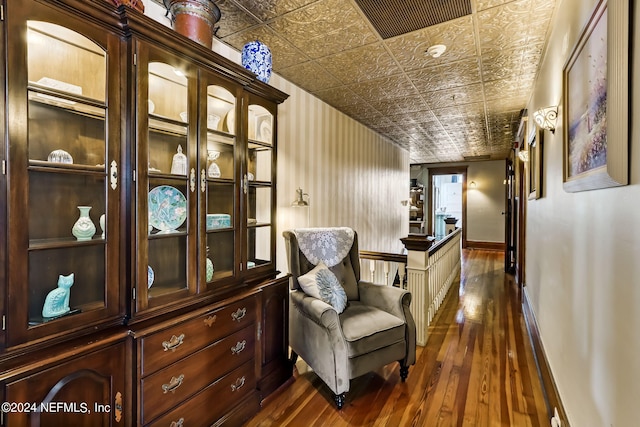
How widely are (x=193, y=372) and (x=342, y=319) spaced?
1045 millimetres

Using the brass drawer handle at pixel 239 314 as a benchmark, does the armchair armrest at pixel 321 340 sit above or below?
below

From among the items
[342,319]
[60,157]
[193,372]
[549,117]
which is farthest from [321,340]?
[549,117]

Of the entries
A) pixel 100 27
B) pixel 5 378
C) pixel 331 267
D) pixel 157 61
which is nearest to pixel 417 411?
pixel 331 267

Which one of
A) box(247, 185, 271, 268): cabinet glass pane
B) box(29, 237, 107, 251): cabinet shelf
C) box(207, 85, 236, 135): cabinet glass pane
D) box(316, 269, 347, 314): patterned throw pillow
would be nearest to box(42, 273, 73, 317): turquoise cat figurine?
box(29, 237, 107, 251): cabinet shelf

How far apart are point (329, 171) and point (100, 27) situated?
9.13ft

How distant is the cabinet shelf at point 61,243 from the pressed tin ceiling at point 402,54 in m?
1.53

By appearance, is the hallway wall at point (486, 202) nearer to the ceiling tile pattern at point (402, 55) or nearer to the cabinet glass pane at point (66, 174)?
the ceiling tile pattern at point (402, 55)

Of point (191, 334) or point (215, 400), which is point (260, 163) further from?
point (215, 400)

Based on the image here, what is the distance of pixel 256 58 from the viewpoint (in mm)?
2029

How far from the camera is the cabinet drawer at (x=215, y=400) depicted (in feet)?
4.94

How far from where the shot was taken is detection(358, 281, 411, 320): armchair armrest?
2.36m

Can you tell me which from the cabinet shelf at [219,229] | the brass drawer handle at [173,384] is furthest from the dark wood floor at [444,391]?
the cabinet shelf at [219,229]

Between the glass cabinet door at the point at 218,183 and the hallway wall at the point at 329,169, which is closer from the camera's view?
the glass cabinet door at the point at 218,183

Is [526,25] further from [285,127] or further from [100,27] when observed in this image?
[100,27]
